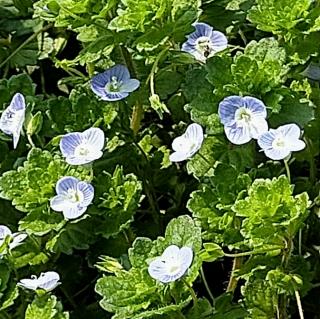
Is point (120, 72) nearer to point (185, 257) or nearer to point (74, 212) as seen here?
point (74, 212)

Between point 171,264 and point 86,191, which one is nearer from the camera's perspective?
point 171,264

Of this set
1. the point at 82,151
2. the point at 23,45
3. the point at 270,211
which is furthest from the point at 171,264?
the point at 23,45

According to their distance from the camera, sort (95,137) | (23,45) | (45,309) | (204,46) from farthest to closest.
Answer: (23,45), (204,46), (95,137), (45,309)

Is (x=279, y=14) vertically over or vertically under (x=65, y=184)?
over

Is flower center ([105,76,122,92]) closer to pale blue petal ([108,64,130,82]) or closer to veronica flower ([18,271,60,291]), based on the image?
pale blue petal ([108,64,130,82])

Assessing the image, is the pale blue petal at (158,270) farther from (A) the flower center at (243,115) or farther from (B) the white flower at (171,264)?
(A) the flower center at (243,115)

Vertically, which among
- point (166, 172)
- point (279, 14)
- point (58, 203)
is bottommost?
point (166, 172)

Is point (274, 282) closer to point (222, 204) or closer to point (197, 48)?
point (222, 204)

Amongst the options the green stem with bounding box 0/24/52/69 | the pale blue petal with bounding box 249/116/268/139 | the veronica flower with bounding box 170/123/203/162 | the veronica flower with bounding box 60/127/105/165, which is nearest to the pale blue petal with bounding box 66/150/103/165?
the veronica flower with bounding box 60/127/105/165

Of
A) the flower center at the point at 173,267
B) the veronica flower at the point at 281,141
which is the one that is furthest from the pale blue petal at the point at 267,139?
the flower center at the point at 173,267
